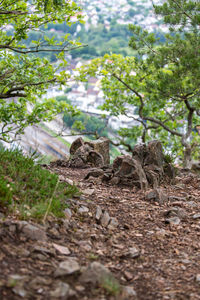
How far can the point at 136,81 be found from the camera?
14.3 meters

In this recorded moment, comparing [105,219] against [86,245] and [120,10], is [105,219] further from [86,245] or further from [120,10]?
[120,10]

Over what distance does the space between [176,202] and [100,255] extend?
2.56m

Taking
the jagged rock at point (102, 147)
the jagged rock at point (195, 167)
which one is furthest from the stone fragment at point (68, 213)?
the jagged rock at point (195, 167)

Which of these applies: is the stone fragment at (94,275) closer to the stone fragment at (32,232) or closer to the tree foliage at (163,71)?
the stone fragment at (32,232)

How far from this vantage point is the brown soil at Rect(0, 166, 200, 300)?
9.64 ft

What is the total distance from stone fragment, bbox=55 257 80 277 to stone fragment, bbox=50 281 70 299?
0.22 m

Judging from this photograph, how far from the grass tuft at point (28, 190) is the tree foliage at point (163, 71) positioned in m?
4.91

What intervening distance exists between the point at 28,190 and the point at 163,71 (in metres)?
8.67

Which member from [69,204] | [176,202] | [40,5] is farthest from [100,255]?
[40,5]

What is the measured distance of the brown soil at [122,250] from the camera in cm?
294

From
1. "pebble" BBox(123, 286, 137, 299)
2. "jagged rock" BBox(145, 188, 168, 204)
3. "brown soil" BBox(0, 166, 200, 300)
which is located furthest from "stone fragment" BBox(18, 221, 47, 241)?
"jagged rock" BBox(145, 188, 168, 204)

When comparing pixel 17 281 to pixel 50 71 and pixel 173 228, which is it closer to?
pixel 173 228

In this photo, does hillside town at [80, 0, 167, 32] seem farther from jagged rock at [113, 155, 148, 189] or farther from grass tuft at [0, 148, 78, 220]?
grass tuft at [0, 148, 78, 220]

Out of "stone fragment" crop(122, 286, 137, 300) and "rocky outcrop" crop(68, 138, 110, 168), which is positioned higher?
"stone fragment" crop(122, 286, 137, 300)
